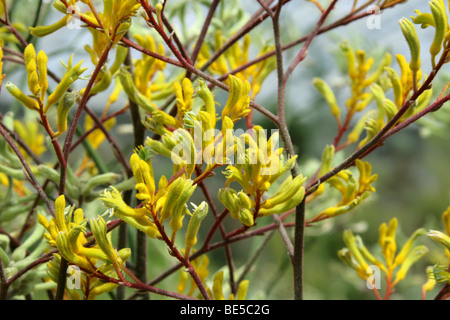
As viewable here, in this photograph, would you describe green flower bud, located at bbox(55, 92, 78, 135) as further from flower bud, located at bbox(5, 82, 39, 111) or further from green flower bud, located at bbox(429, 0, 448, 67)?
green flower bud, located at bbox(429, 0, 448, 67)

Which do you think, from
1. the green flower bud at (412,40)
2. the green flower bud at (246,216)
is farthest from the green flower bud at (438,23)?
the green flower bud at (246,216)

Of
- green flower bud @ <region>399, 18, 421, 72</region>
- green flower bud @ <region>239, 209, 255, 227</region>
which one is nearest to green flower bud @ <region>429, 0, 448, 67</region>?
green flower bud @ <region>399, 18, 421, 72</region>

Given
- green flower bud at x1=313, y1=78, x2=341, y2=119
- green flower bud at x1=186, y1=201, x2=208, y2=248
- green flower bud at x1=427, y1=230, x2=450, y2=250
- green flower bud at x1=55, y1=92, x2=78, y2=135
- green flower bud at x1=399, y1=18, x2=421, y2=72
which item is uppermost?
green flower bud at x1=313, y1=78, x2=341, y2=119

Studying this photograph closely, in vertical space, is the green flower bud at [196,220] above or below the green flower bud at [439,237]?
above

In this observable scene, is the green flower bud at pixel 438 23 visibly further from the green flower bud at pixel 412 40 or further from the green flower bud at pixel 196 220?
the green flower bud at pixel 196 220

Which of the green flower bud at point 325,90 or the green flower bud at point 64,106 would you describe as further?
the green flower bud at point 325,90

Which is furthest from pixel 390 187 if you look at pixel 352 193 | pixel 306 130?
pixel 352 193

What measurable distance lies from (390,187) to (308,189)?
4.00m

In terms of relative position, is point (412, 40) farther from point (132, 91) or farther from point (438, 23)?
point (132, 91)

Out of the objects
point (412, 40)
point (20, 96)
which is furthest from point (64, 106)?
point (412, 40)

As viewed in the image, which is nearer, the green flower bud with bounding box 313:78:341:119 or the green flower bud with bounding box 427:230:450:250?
the green flower bud with bounding box 427:230:450:250

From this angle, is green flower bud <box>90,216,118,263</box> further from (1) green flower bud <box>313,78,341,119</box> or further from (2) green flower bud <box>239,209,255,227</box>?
(1) green flower bud <box>313,78,341,119</box>

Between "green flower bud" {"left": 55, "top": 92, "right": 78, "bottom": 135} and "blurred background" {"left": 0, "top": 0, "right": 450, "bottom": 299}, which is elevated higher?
"blurred background" {"left": 0, "top": 0, "right": 450, "bottom": 299}
